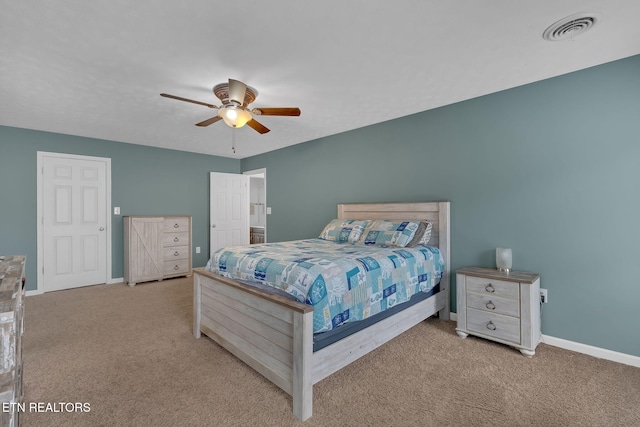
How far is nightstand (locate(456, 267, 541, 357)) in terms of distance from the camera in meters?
2.37

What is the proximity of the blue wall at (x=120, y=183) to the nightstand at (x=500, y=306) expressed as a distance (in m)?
4.79

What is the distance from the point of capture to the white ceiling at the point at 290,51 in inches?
67.0

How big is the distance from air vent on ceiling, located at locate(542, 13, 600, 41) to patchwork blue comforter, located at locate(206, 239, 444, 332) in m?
1.89

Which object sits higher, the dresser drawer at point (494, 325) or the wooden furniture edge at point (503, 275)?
the wooden furniture edge at point (503, 275)

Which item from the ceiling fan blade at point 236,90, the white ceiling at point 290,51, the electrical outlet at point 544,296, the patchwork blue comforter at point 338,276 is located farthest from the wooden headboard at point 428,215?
the ceiling fan blade at point 236,90

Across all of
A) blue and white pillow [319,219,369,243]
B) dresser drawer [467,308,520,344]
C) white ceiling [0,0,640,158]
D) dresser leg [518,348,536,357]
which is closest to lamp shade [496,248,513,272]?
dresser drawer [467,308,520,344]

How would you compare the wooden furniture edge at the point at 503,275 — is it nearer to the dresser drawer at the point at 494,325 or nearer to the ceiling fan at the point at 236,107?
the dresser drawer at the point at 494,325

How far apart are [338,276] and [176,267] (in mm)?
4065

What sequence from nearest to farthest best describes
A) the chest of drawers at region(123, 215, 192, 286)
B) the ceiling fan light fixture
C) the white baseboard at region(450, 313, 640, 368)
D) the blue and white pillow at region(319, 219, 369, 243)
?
the white baseboard at region(450, 313, 640, 368)
the ceiling fan light fixture
the blue and white pillow at region(319, 219, 369, 243)
the chest of drawers at region(123, 215, 192, 286)

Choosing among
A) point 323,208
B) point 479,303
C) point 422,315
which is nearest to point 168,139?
point 323,208

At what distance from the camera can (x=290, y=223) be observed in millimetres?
5242

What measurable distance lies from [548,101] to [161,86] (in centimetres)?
348

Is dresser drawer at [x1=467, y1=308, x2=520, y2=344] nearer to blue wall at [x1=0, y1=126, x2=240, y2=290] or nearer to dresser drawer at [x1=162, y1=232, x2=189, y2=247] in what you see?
dresser drawer at [x1=162, y1=232, x2=189, y2=247]

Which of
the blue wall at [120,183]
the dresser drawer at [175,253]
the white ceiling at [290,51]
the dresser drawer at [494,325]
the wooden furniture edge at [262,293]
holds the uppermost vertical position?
the white ceiling at [290,51]
